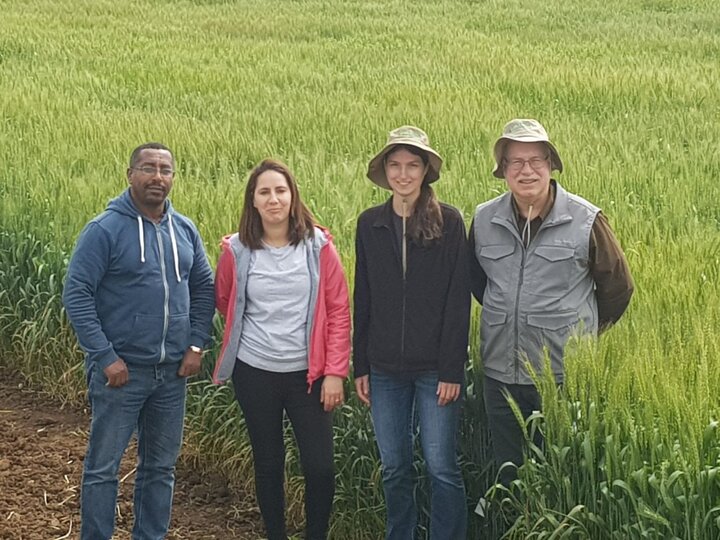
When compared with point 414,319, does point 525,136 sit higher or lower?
higher

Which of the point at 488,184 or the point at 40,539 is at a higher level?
the point at 488,184

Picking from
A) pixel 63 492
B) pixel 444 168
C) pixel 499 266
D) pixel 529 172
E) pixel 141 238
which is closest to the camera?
pixel 529 172

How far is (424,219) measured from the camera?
443 cm

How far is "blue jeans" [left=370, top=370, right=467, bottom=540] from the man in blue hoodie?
803 mm

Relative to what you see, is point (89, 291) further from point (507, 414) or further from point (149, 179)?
point (507, 414)

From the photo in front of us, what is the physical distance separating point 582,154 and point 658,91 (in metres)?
5.37

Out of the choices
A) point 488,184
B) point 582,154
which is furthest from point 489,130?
point 488,184

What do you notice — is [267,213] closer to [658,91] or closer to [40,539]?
[40,539]

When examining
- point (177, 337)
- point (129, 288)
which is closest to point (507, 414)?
point (177, 337)

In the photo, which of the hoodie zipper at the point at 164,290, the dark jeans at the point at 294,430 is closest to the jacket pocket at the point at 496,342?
the dark jeans at the point at 294,430

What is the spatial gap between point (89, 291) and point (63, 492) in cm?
182

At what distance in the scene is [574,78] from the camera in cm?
1510

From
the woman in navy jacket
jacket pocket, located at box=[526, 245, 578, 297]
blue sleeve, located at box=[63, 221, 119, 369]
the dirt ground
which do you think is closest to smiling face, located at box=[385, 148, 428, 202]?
the woman in navy jacket

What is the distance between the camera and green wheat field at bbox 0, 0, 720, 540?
4004 millimetres
